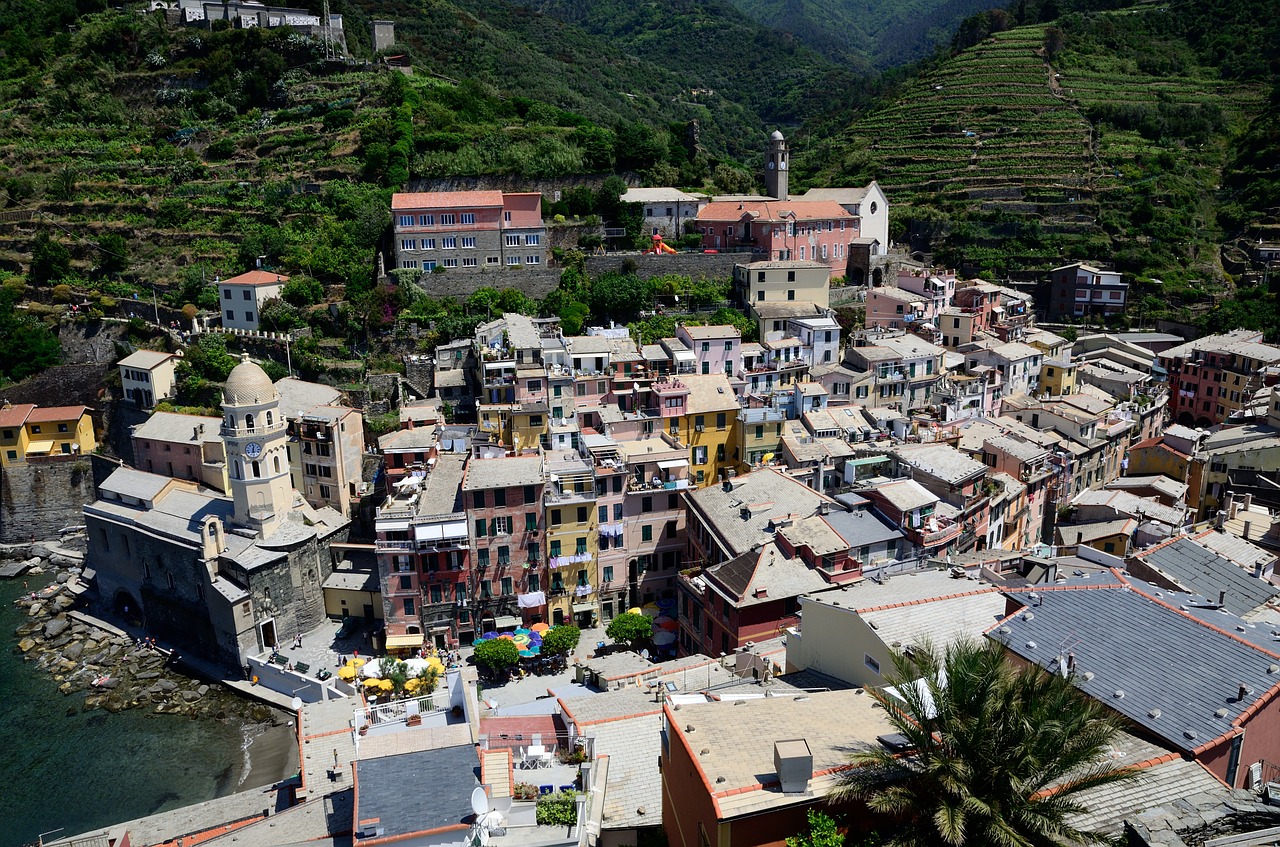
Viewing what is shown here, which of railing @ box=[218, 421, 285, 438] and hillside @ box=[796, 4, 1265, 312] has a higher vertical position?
hillside @ box=[796, 4, 1265, 312]

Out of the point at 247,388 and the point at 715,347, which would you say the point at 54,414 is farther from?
the point at 715,347

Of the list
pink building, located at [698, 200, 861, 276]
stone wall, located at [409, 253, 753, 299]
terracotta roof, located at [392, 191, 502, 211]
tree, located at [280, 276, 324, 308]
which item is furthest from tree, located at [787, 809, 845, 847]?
pink building, located at [698, 200, 861, 276]

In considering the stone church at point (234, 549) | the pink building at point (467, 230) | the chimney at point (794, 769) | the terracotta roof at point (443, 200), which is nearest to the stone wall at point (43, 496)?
the stone church at point (234, 549)

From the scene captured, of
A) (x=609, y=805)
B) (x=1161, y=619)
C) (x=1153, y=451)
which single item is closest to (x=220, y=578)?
(x=609, y=805)

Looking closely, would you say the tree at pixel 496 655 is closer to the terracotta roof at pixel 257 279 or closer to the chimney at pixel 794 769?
the chimney at pixel 794 769

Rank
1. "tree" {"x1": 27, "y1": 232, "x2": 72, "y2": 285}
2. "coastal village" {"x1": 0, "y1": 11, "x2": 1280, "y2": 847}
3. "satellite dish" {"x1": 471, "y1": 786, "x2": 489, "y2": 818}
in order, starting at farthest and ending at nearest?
1. "tree" {"x1": 27, "y1": 232, "x2": 72, "y2": 285}
2. "coastal village" {"x1": 0, "y1": 11, "x2": 1280, "y2": 847}
3. "satellite dish" {"x1": 471, "y1": 786, "x2": 489, "y2": 818}

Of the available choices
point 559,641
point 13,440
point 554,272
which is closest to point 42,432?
point 13,440

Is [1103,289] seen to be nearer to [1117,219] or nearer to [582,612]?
[1117,219]

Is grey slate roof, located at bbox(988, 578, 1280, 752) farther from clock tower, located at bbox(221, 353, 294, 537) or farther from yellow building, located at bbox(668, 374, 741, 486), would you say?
clock tower, located at bbox(221, 353, 294, 537)
